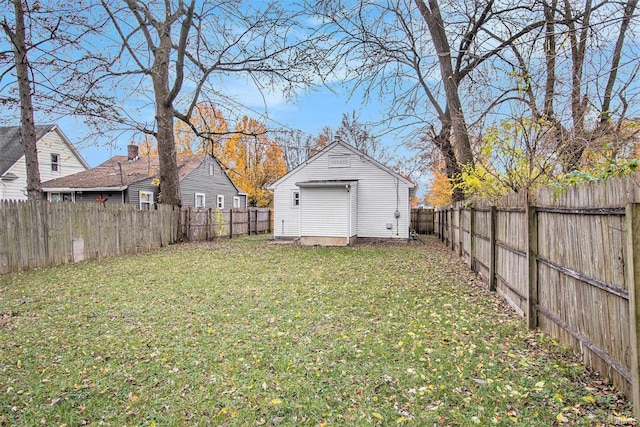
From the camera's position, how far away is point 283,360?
11.5 ft

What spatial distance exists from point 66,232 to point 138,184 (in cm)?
1168

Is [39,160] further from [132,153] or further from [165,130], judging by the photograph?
[165,130]

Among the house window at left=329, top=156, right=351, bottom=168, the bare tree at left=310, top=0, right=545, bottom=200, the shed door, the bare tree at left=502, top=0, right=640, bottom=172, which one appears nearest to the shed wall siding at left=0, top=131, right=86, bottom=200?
the shed door

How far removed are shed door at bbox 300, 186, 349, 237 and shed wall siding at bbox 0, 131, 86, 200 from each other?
40.3ft

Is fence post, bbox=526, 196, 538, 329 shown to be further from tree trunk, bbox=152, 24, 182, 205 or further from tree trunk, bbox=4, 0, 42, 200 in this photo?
tree trunk, bbox=152, 24, 182, 205

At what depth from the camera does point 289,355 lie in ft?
11.9

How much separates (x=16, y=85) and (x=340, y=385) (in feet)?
38.1

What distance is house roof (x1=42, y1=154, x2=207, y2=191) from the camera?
65.3ft

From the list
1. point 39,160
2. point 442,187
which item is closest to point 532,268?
point 442,187

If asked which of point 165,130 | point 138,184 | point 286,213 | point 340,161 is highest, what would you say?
point 165,130

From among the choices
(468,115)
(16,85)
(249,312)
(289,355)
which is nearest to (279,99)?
(468,115)

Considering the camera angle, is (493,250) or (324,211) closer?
(493,250)

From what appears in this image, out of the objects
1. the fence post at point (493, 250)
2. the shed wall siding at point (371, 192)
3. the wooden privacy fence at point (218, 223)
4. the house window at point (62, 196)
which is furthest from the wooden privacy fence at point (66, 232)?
the house window at point (62, 196)

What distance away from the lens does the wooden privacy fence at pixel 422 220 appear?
72.1ft
